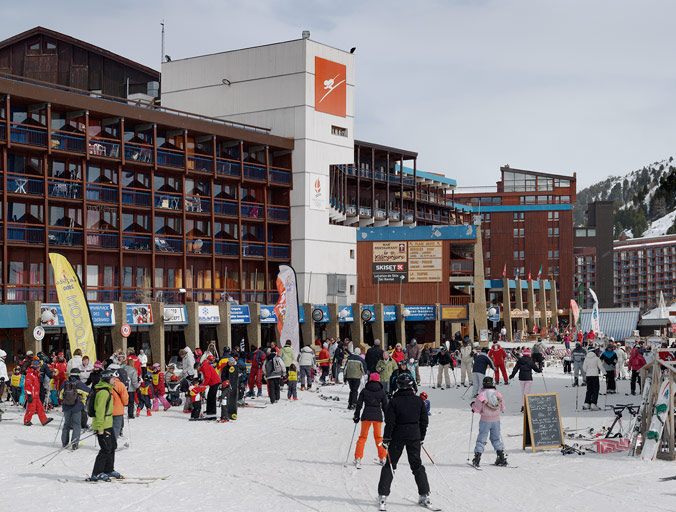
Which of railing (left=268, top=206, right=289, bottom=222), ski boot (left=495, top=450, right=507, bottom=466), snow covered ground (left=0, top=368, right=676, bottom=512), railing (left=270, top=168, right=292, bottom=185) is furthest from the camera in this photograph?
railing (left=268, top=206, right=289, bottom=222)

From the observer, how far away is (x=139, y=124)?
174ft

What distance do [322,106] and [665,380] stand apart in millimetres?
45721

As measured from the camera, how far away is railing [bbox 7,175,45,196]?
4650 cm

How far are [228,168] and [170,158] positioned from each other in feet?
14.7

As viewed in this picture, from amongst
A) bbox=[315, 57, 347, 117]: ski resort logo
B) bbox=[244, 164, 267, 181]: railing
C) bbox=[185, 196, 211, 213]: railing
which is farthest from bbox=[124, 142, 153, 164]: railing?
bbox=[315, 57, 347, 117]: ski resort logo

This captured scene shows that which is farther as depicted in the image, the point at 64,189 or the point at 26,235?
the point at 64,189

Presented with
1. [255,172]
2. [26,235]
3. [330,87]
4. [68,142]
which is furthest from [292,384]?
[330,87]

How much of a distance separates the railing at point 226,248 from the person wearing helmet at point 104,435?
138ft

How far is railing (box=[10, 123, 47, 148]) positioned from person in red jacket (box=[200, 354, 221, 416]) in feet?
84.7

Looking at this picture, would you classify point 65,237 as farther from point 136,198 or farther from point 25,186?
point 136,198

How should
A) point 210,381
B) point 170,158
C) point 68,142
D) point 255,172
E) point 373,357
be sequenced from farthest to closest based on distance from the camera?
1. point 255,172
2. point 170,158
3. point 68,142
4. point 373,357
5. point 210,381

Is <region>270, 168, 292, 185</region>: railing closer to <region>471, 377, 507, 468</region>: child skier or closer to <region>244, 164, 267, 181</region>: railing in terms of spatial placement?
<region>244, 164, 267, 181</region>: railing

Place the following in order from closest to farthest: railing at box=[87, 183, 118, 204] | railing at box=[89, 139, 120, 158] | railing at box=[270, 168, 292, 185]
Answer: railing at box=[89, 139, 120, 158] → railing at box=[87, 183, 118, 204] → railing at box=[270, 168, 292, 185]

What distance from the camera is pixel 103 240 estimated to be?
167 ft
